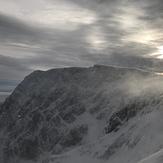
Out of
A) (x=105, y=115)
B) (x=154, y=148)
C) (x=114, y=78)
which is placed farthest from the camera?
(x=114, y=78)

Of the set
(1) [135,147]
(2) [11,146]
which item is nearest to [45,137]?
(2) [11,146]

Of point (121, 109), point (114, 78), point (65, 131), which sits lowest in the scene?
point (65, 131)

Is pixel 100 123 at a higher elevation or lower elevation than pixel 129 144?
higher

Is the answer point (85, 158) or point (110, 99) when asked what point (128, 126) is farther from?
point (110, 99)

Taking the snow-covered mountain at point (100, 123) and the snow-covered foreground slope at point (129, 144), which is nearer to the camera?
the snow-covered foreground slope at point (129, 144)

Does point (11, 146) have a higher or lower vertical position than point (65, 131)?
lower

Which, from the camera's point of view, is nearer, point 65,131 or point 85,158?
point 85,158

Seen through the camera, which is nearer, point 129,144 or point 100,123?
point 129,144

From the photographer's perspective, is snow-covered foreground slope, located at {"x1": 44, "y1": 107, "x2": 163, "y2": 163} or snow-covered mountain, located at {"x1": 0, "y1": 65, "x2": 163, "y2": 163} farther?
snow-covered mountain, located at {"x1": 0, "y1": 65, "x2": 163, "y2": 163}
